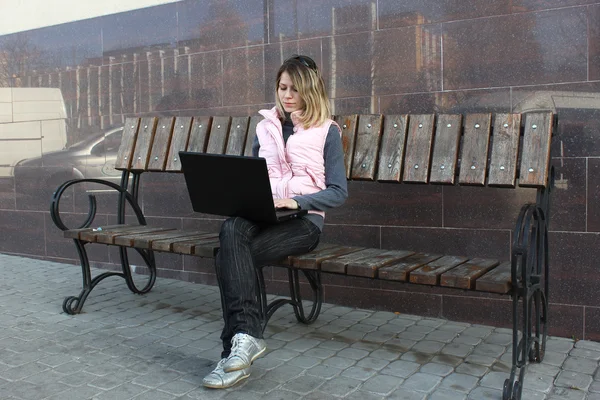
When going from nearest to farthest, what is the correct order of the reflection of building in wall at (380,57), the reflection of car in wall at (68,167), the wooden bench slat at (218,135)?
the reflection of building in wall at (380,57)
the wooden bench slat at (218,135)
the reflection of car in wall at (68,167)

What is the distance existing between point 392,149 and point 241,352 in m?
1.55

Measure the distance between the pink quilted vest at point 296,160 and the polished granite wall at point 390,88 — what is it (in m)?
0.90

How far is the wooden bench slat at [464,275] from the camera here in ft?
10.1

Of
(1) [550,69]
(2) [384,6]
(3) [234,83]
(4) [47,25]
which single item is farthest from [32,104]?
(1) [550,69]

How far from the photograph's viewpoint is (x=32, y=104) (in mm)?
6766

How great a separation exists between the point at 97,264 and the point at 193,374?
10.2 ft

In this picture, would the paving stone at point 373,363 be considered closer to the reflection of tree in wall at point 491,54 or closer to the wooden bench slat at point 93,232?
the reflection of tree in wall at point 491,54

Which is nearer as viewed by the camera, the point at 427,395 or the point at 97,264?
the point at 427,395

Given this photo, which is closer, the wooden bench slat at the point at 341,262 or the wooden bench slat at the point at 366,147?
the wooden bench slat at the point at 341,262

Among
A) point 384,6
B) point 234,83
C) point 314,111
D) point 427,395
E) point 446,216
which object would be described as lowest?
point 427,395

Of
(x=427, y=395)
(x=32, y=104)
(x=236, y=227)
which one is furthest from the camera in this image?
(x=32, y=104)

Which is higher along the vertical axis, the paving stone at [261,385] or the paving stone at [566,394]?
the paving stone at [261,385]

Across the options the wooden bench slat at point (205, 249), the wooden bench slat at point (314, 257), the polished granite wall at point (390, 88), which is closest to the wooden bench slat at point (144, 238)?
the wooden bench slat at point (205, 249)

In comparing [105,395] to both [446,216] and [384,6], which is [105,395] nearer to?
[446,216]
